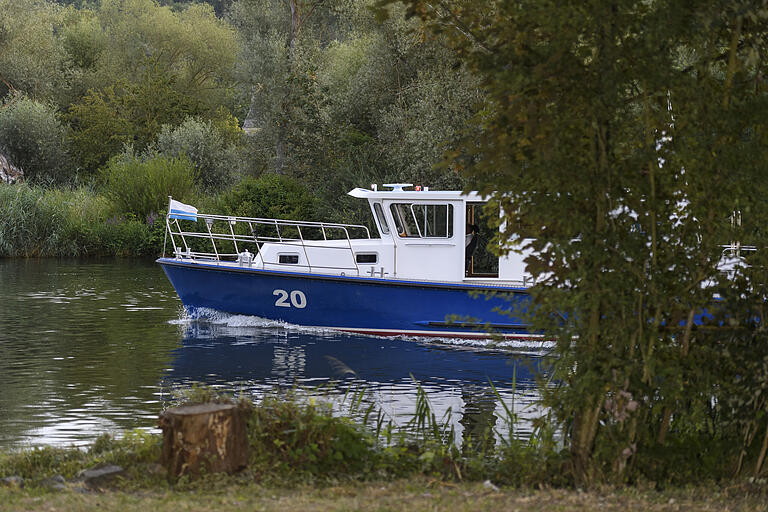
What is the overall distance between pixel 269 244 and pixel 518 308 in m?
12.2

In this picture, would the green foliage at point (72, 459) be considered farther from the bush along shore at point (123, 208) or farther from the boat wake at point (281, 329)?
the bush along shore at point (123, 208)

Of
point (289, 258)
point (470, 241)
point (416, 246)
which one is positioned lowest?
point (289, 258)

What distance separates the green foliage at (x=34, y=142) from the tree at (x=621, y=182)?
4069 cm

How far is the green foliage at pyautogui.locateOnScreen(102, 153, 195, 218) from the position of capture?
1476 inches

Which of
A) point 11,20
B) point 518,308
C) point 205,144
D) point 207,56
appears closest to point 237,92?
point 207,56

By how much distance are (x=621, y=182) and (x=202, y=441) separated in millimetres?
3133

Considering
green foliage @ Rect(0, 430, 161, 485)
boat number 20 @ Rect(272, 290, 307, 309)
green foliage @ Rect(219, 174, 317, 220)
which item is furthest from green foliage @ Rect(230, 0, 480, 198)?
green foliage @ Rect(0, 430, 161, 485)

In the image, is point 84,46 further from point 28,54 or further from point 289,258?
point 289,258

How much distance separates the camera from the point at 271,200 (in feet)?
105

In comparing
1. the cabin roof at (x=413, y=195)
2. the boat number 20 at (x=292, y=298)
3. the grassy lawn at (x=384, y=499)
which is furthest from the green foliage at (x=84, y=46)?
the grassy lawn at (x=384, y=499)

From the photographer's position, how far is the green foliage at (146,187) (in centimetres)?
3750

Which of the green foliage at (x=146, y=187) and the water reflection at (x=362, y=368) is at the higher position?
the green foliage at (x=146, y=187)

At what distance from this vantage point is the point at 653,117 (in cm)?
719

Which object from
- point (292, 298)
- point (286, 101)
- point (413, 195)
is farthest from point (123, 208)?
point (413, 195)
